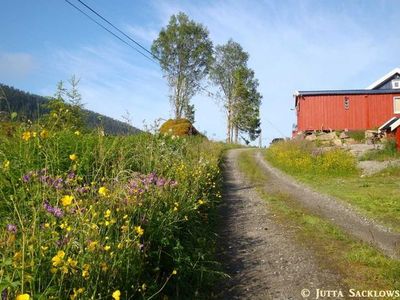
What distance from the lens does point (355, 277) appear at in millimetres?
4891

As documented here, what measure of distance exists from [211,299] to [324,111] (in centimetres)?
3275

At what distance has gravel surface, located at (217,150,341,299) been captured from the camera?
4646 mm

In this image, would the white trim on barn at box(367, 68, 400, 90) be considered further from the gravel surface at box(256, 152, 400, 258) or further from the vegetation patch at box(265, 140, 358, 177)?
the gravel surface at box(256, 152, 400, 258)

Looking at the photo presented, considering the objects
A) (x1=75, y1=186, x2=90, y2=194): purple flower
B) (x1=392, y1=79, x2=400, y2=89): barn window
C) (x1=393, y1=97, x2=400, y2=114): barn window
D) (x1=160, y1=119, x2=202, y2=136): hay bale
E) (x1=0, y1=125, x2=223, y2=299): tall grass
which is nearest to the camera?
(x1=0, y1=125, x2=223, y2=299): tall grass

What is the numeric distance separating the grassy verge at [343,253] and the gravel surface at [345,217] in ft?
1.20

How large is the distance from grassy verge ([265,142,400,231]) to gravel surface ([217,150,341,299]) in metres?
2.71

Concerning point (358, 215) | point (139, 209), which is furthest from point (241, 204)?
point (139, 209)

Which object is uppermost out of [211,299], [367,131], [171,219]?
[367,131]

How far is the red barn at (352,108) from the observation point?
3444 cm

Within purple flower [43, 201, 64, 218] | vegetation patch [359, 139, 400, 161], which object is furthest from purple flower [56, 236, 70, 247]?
vegetation patch [359, 139, 400, 161]

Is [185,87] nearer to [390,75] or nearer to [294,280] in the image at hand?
[390,75]

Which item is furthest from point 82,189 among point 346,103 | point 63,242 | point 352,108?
point 352,108

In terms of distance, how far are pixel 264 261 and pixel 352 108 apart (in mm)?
32115

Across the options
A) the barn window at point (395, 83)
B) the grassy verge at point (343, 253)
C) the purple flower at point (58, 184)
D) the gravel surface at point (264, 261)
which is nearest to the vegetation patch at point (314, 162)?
the grassy verge at point (343, 253)
